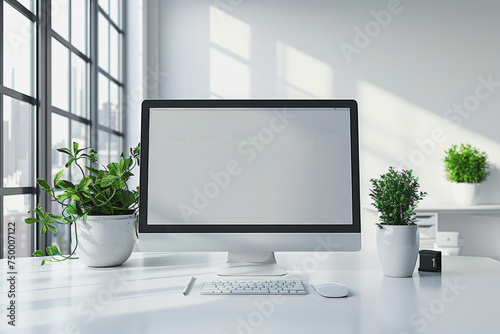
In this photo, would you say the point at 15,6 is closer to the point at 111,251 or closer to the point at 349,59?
the point at 111,251

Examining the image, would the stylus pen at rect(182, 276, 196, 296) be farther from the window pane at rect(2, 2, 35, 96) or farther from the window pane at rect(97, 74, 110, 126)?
the window pane at rect(97, 74, 110, 126)

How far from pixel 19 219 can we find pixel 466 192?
327cm

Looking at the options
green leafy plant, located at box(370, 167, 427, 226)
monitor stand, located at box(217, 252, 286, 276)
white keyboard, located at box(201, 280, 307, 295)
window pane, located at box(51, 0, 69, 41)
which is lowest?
white keyboard, located at box(201, 280, 307, 295)

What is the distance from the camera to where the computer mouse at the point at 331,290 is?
885mm

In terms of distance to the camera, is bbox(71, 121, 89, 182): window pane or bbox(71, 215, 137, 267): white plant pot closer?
bbox(71, 215, 137, 267): white plant pot

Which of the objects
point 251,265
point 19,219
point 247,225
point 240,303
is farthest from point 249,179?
point 19,219

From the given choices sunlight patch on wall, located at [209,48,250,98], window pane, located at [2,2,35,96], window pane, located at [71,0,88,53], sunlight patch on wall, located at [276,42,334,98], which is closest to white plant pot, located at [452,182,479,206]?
sunlight patch on wall, located at [276,42,334,98]

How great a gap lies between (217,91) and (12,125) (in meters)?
2.12

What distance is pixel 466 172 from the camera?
3385 millimetres

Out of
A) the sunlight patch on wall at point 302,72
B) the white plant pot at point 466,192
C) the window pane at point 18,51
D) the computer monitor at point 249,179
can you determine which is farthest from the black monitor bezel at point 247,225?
the white plant pot at point 466,192

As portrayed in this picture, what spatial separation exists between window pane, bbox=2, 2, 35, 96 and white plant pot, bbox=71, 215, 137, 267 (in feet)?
3.25

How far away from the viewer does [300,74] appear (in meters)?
3.68

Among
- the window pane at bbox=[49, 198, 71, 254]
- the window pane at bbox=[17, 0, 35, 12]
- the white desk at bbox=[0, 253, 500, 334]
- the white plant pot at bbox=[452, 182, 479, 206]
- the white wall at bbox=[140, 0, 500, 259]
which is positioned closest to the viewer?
the white desk at bbox=[0, 253, 500, 334]

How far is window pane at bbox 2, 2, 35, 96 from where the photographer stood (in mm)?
1745
